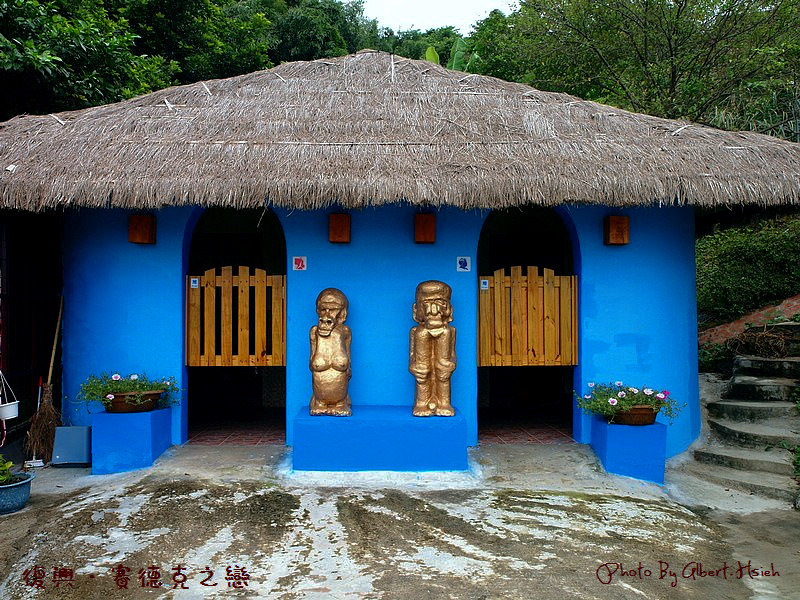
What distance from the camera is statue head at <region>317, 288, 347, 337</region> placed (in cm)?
533

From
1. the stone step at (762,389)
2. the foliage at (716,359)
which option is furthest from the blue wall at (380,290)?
the foliage at (716,359)

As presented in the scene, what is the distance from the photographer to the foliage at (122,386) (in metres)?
5.30

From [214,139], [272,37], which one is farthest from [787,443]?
[272,37]

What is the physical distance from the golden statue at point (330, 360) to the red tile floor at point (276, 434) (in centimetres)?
101

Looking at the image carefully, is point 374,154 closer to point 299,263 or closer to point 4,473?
point 299,263

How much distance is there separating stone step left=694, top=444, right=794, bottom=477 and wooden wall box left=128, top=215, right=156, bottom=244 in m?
5.21

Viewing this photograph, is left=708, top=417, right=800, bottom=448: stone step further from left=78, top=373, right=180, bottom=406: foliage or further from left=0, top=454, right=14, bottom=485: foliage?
Answer: left=0, top=454, right=14, bottom=485: foliage

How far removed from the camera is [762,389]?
6469 mm

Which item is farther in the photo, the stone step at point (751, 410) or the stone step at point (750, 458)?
the stone step at point (751, 410)

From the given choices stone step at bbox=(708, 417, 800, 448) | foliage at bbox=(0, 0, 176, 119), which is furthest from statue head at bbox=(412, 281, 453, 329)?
foliage at bbox=(0, 0, 176, 119)

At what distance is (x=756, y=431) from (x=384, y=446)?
334 centimetres

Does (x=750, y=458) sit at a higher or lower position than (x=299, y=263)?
lower

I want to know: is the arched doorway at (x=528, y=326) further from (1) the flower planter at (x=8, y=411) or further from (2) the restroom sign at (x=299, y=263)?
(1) the flower planter at (x=8, y=411)

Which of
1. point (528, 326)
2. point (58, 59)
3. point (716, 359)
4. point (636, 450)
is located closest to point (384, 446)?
point (528, 326)
